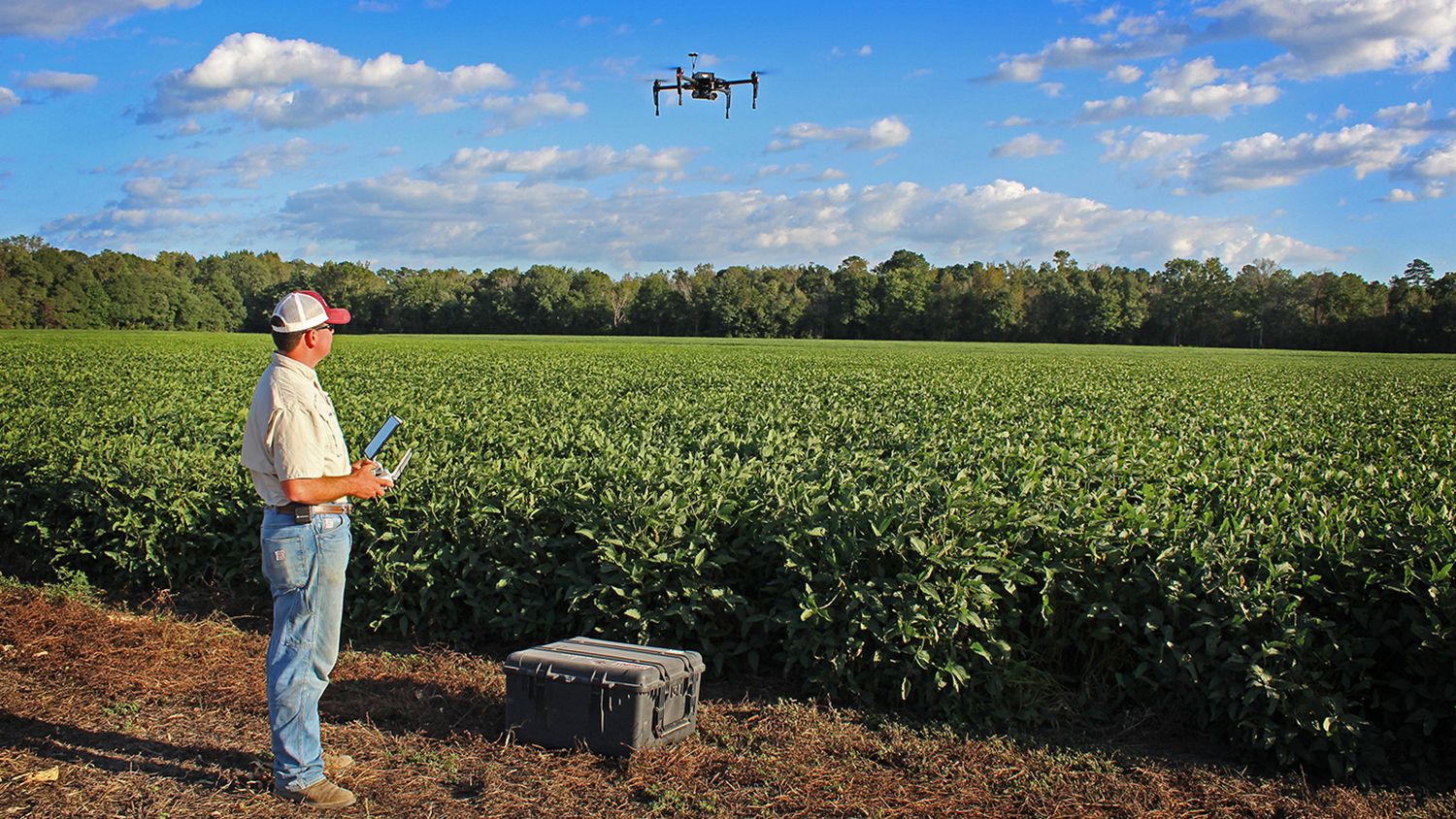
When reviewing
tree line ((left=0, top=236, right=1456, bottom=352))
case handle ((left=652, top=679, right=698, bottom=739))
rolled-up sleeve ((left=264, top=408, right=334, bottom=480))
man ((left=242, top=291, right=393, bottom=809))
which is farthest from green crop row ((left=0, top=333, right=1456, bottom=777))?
tree line ((left=0, top=236, right=1456, bottom=352))

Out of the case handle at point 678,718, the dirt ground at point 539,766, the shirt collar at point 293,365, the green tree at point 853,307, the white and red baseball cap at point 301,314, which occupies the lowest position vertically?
the dirt ground at point 539,766

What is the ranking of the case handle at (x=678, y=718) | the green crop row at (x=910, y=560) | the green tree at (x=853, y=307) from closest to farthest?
the case handle at (x=678, y=718) < the green crop row at (x=910, y=560) < the green tree at (x=853, y=307)

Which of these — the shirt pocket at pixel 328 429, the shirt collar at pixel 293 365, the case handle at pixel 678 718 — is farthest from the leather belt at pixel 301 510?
the case handle at pixel 678 718

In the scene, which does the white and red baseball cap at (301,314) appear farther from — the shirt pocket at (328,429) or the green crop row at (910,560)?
the green crop row at (910,560)

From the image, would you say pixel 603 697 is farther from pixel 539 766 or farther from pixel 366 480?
pixel 366 480

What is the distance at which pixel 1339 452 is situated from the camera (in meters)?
12.2

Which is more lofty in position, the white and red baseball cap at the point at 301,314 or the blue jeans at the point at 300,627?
the white and red baseball cap at the point at 301,314

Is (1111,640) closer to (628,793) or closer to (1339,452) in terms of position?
(628,793)

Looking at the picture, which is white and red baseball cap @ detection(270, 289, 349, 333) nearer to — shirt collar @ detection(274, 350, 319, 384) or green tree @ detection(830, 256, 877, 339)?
shirt collar @ detection(274, 350, 319, 384)

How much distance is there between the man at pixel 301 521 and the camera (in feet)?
13.9

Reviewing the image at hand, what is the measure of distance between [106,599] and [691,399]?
9.41 meters

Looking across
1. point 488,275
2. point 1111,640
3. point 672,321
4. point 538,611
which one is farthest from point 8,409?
point 488,275

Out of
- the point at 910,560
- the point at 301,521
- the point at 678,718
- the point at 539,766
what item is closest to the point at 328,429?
the point at 301,521

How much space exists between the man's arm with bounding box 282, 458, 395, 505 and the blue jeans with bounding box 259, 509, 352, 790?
132 mm
